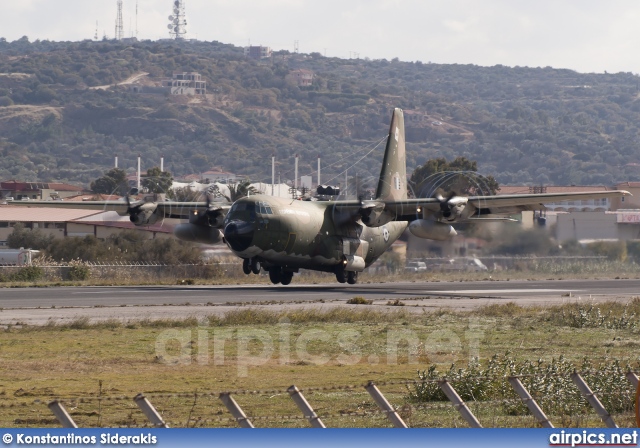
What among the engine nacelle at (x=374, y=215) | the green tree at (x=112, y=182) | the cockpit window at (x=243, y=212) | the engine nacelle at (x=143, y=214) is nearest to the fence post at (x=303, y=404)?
the cockpit window at (x=243, y=212)

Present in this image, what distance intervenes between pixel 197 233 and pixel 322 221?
7.31 m

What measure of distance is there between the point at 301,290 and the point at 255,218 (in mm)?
6103

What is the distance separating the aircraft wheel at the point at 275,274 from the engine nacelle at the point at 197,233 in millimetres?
3575

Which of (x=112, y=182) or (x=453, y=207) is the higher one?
(x=453, y=207)

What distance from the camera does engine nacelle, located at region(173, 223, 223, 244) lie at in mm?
57938

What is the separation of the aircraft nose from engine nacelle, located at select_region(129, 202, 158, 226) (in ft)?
31.7

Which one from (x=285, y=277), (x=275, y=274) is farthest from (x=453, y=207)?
(x=275, y=274)

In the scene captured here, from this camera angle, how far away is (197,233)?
57938 mm

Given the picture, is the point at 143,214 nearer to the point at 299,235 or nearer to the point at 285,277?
the point at 285,277

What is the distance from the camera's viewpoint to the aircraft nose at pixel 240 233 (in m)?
49.9

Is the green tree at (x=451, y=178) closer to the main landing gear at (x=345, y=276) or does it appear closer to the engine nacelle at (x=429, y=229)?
the engine nacelle at (x=429, y=229)

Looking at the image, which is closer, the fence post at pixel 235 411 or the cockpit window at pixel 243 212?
the fence post at pixel 235 411

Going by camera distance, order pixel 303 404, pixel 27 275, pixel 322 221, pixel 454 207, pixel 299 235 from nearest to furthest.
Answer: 1. pixel 303 404
2. pixel 299 235
3. pixel 454 207
4. pixel 322 221
5. pixel 27 275

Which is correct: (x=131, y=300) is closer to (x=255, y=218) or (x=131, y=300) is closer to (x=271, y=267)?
(x=255, y=218)
